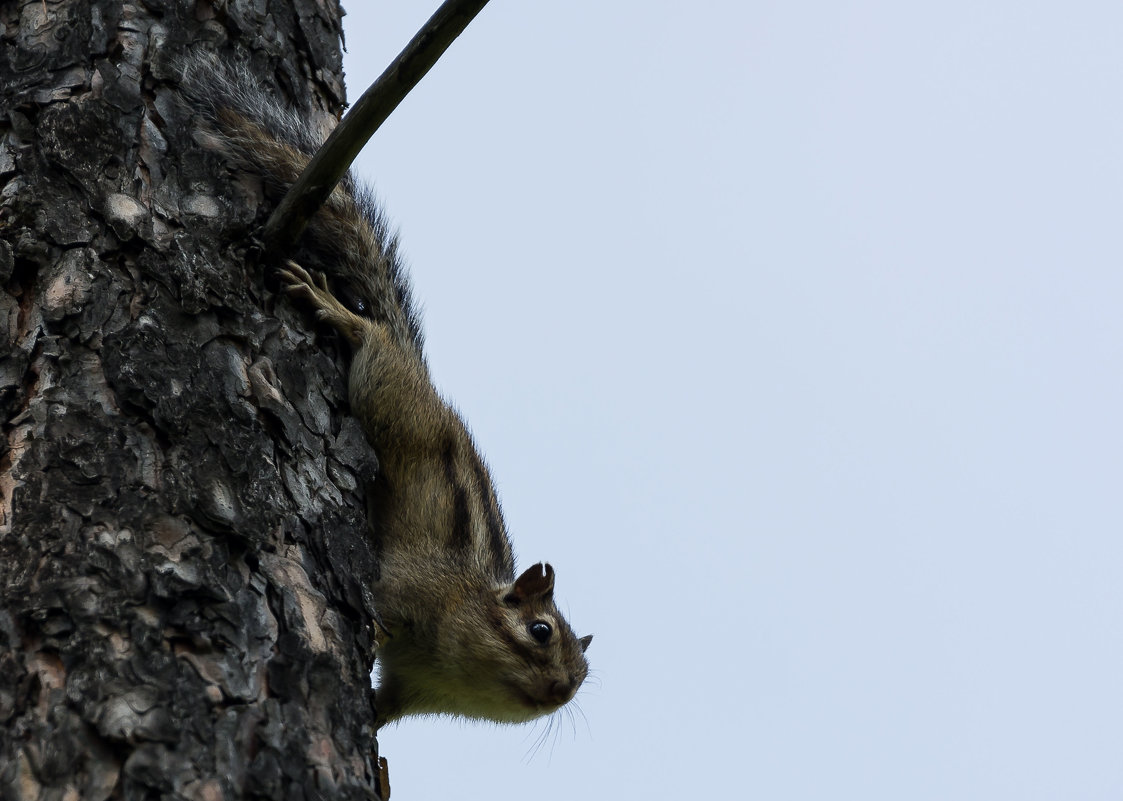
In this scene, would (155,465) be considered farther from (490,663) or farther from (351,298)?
(490,663)

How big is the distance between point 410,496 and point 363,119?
171 cm

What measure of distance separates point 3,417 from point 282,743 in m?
1.10

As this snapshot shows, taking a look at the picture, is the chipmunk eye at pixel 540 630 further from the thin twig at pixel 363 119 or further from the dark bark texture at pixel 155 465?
the thin twig at pixel 363 119

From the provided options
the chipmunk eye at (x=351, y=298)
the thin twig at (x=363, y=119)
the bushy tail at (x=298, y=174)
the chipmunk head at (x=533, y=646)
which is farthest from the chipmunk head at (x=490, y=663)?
the thin twig at (x=363, y=119)

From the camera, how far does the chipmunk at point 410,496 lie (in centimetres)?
380

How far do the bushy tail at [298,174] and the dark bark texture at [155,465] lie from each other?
91 millimetres

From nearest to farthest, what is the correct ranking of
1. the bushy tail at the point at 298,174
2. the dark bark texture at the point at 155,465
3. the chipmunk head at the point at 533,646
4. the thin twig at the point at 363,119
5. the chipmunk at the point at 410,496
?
the dark bark texture at the point at 155,465 < the thin twig at the point at 363,119 < the bushy tail at the point at 298,174 < the chipmunk at the point at 410,496 < the chipmunk head at the point at 533,646

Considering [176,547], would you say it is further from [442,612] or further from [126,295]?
[442,612]

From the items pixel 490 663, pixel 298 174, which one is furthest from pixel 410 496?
pixel 298 174

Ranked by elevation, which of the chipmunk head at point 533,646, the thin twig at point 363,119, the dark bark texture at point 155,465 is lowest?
the dark bark texture at point 155,465

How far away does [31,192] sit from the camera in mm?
3137

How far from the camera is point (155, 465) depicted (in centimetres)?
274

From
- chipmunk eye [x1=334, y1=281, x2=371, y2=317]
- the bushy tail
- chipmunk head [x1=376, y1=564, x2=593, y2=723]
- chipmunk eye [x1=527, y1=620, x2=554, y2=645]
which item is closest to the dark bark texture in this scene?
the bushy tail

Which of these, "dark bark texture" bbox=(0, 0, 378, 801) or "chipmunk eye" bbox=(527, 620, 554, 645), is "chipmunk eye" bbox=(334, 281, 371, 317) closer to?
"dark bark texture" bbox=(0, 0, 378, 801)
